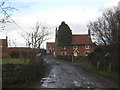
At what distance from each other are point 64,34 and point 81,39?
301 inches

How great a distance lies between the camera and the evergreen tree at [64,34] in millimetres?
71500

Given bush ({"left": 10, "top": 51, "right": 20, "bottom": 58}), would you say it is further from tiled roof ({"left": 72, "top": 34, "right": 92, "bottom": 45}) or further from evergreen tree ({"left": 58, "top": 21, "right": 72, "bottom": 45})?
tiled roof ({"left": 72, "top": 34, "right": 92, "bottom": 45})

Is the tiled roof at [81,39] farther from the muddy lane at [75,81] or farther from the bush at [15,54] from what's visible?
the muddy lane at [75,81]

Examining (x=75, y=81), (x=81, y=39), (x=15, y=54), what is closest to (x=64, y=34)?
(x=81, y=39)

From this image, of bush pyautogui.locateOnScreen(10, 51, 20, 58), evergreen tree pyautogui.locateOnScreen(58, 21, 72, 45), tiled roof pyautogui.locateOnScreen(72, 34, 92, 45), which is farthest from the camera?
tiled roof pyautogui.locateOnScreen(72, 34, 92, 45)

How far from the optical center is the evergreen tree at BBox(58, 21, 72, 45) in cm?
7150

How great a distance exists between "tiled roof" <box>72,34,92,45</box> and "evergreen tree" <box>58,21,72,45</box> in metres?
3.09

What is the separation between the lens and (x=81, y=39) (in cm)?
7688

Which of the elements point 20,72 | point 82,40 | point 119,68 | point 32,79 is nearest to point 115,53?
point 119,68

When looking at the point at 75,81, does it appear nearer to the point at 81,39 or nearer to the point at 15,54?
the point at 15,54

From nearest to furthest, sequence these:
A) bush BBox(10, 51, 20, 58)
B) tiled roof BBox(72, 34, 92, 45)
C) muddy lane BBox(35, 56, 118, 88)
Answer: muddy lane BBox(35, 56, 118, 88)
bush BBox(10, 51, 20, 58)
tiled roof BBox(72, 34, 92, 45)

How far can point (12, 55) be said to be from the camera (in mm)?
66688

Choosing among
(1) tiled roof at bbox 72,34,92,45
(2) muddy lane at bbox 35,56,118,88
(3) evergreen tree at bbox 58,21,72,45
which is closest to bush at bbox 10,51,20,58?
(3) evergreen tree at bbox 58,21,72,45

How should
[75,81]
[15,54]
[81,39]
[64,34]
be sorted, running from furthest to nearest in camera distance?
[81,39], [64,34], [15,54], [75,81]
